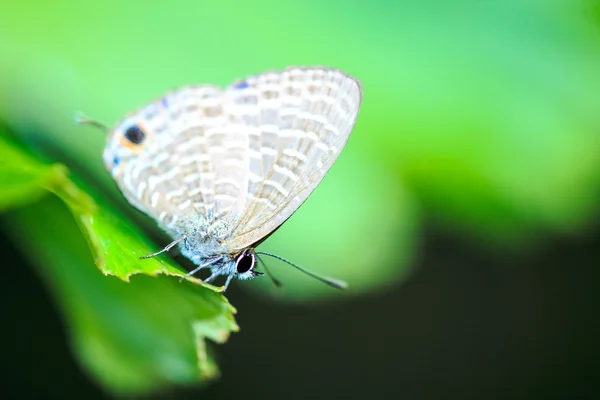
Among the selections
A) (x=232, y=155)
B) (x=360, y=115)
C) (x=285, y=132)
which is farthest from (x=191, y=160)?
(x=360, y=115)

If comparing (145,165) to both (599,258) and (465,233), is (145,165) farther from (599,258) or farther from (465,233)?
(599,258)

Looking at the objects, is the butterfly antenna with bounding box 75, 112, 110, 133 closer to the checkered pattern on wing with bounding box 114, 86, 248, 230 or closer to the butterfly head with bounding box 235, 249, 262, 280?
the checkered pattern on wing with bounding box 114, 86, 248, 230

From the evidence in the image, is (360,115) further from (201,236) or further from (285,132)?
(201,236)

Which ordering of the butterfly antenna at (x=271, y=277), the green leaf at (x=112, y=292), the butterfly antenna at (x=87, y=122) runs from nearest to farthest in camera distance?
1. the green leaf at (x=112, y=292)
2. the butterfly antenna at (x=87, y=122)
3. the butterfly antenna at (x=271, y=277)

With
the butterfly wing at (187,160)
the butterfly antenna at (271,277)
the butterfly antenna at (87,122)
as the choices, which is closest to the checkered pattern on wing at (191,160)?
the butterfly wing at (187,160)

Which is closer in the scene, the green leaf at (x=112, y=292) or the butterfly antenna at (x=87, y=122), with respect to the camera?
the green leaf at (x=112, y=292)

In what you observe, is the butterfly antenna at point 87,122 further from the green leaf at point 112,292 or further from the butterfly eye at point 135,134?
the green leaf at point 112,292
